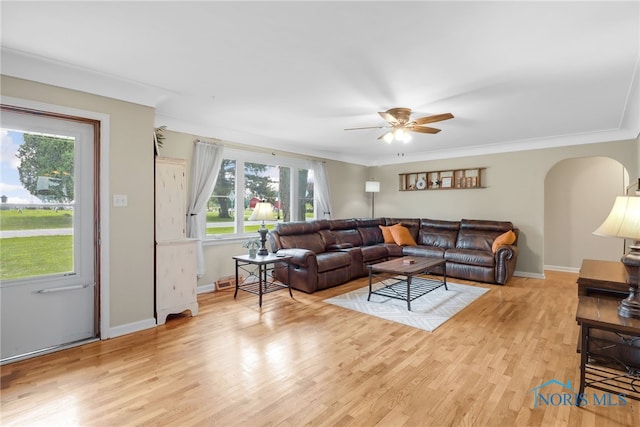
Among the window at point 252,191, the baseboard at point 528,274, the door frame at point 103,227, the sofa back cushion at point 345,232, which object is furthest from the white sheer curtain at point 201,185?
the baseboard at point 528,274

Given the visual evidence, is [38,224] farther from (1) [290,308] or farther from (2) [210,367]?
(1) [290,308]

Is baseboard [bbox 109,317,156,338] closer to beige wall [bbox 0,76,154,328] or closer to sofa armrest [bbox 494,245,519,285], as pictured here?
beige wall [bbox 0,76,154,328]

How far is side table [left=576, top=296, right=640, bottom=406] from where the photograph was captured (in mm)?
1890

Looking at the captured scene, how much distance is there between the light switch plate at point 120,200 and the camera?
9.93ft

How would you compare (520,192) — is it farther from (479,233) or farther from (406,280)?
(406,280)

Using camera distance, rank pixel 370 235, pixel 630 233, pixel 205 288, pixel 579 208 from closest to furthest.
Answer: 1. pixel 630 233
2. pixel 205 288
3. pixel 579 208
4. pixel 370 235

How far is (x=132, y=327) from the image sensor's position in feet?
10.3

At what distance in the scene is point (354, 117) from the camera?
408 centimetres

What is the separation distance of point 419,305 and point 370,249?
1.82 meters

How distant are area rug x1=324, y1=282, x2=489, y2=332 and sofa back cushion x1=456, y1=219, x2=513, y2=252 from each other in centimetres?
121

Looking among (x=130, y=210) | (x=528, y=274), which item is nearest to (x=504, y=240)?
(x=528, y=274)

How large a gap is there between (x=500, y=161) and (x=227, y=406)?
20.0 feet

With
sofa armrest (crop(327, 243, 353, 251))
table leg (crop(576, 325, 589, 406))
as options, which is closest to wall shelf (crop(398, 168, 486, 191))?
sofa armrest (crop(327, 243, 353, 251))

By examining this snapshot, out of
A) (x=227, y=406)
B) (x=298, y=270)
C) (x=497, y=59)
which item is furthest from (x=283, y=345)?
(x=497, y=59)
